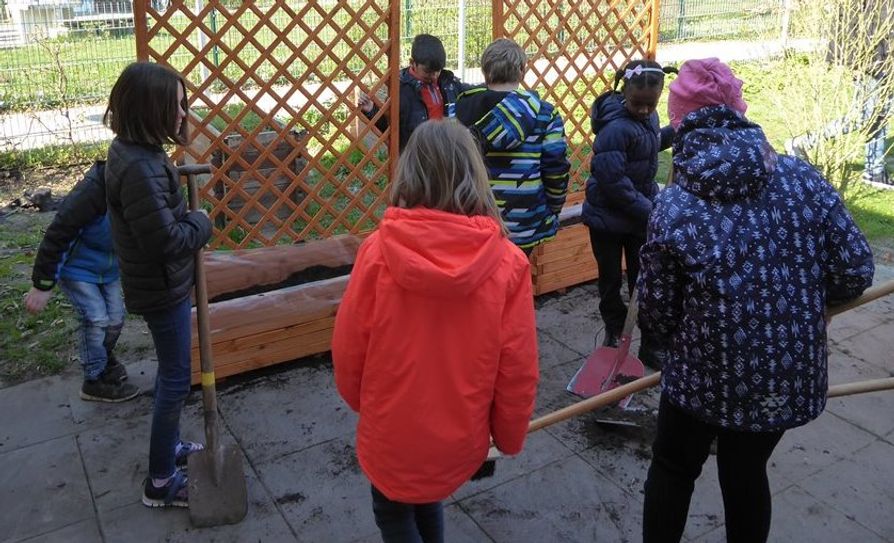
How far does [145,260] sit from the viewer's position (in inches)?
94.6

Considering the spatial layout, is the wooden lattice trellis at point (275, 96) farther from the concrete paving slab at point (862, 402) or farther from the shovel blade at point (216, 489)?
the concrete paving slab at point (862, 402)

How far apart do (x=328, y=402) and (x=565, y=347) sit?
130 centimetres

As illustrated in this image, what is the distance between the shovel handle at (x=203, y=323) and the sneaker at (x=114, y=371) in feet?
3.17

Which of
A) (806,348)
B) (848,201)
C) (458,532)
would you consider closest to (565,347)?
(458,532)

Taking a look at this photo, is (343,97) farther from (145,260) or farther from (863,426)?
(863,426)

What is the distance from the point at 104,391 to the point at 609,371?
7.35ft

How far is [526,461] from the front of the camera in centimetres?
304

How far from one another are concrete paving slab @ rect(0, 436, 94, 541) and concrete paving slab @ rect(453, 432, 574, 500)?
1.34 m

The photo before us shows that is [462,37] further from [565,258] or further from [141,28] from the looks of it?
[141,28]

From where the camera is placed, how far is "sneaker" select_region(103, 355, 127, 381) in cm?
345

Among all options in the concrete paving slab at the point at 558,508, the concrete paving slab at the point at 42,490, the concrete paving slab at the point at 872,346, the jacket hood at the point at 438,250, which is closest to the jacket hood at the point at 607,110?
the concrete paving slab at the point at 558,508

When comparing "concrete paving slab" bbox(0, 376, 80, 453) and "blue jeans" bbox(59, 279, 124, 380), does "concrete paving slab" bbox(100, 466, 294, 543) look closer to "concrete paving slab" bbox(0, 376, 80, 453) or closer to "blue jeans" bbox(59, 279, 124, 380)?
"concrete paving slab" bbox(0, 376, 80, 453)

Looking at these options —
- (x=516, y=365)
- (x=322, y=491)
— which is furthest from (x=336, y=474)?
(x=516, y=365)

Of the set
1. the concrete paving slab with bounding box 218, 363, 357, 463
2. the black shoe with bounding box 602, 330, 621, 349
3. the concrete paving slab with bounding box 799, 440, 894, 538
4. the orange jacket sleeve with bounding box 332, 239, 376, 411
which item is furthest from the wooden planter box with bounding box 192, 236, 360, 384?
the concrete paving slab with bounding box 799, 440, 894, 538
